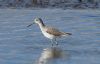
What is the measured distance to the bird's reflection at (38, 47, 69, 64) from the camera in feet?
45.5

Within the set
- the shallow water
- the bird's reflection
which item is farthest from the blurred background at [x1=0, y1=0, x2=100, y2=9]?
the bird's reflection

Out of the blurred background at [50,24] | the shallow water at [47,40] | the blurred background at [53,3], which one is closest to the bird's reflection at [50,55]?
the blurred background at [50,24]

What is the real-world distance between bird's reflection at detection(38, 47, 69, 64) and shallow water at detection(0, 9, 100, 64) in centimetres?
11

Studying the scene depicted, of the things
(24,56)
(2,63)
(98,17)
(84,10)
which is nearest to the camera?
(2,63)

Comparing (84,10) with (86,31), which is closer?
(86,31)

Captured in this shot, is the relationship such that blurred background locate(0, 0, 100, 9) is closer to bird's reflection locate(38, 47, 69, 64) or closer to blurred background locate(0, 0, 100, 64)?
blurred background locate(0, 0, 100, 64)

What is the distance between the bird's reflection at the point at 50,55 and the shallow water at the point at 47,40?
0.35ft

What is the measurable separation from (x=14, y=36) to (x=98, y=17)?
5.01 meters

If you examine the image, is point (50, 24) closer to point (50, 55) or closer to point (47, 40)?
point (47, 40)

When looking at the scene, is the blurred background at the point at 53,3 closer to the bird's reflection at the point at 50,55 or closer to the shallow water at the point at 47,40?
the shallow water at the point at 47,40

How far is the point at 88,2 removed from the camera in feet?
80.1

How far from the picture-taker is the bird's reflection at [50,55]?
1386 centimetres

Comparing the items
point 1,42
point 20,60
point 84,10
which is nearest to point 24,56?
point 20,60

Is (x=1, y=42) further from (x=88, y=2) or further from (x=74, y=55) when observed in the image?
(x=88, y=2)
